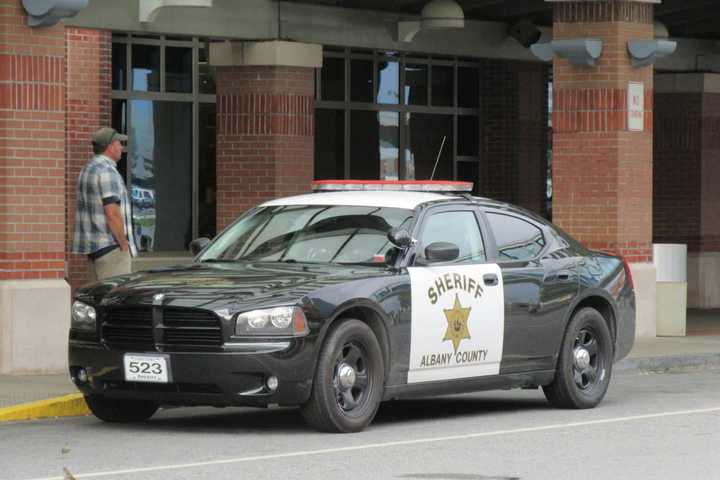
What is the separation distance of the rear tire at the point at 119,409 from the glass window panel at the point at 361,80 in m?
12.5

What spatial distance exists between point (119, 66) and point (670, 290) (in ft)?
23.3

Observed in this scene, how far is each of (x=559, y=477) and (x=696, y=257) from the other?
57.2 ft

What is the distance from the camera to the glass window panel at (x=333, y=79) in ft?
76.6

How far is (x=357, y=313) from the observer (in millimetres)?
11031

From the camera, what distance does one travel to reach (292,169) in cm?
2081

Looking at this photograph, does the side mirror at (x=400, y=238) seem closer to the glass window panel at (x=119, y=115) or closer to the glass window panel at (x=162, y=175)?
the glass window panel at (x=119, y=115)

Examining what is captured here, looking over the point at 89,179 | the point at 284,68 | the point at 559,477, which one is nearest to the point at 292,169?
the point at 284,68

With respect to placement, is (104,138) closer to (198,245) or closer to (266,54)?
(198,245)

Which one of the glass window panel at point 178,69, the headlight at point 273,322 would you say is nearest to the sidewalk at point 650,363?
the headlight at point 273,322

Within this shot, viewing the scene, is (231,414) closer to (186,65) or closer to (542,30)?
(186,65)

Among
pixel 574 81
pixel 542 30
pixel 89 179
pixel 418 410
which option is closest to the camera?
pixel 418 410

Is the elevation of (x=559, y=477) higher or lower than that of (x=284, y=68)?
lower

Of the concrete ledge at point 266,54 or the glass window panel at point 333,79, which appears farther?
the glass window panel at point 333,79

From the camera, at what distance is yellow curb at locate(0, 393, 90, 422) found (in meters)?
11.9
